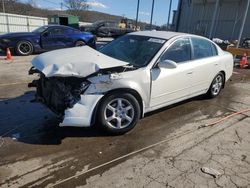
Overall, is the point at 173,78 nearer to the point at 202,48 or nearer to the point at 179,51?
the point at 179,51

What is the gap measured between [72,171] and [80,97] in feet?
3.32

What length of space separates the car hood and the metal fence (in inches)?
748

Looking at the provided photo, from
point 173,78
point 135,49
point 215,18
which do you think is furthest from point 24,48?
point 215,18

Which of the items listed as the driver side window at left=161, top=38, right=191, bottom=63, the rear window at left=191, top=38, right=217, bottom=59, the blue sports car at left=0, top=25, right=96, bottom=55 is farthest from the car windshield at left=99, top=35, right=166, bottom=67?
the blue sports car at left=0, top=25, right=96, bottom=55

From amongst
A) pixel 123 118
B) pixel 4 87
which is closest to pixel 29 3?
pixel 4 87

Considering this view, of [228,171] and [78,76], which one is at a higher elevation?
[78,76]

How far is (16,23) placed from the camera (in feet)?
69.5

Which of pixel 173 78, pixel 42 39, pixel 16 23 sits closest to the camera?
pixel 173 78

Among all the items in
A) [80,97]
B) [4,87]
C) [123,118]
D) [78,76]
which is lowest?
[4,87]

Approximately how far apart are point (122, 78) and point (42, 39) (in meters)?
9.04

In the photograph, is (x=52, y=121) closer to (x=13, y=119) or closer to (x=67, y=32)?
(x=13, y=119)

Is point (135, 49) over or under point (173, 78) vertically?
over

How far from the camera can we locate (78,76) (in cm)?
349

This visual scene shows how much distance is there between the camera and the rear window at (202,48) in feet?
16.6
